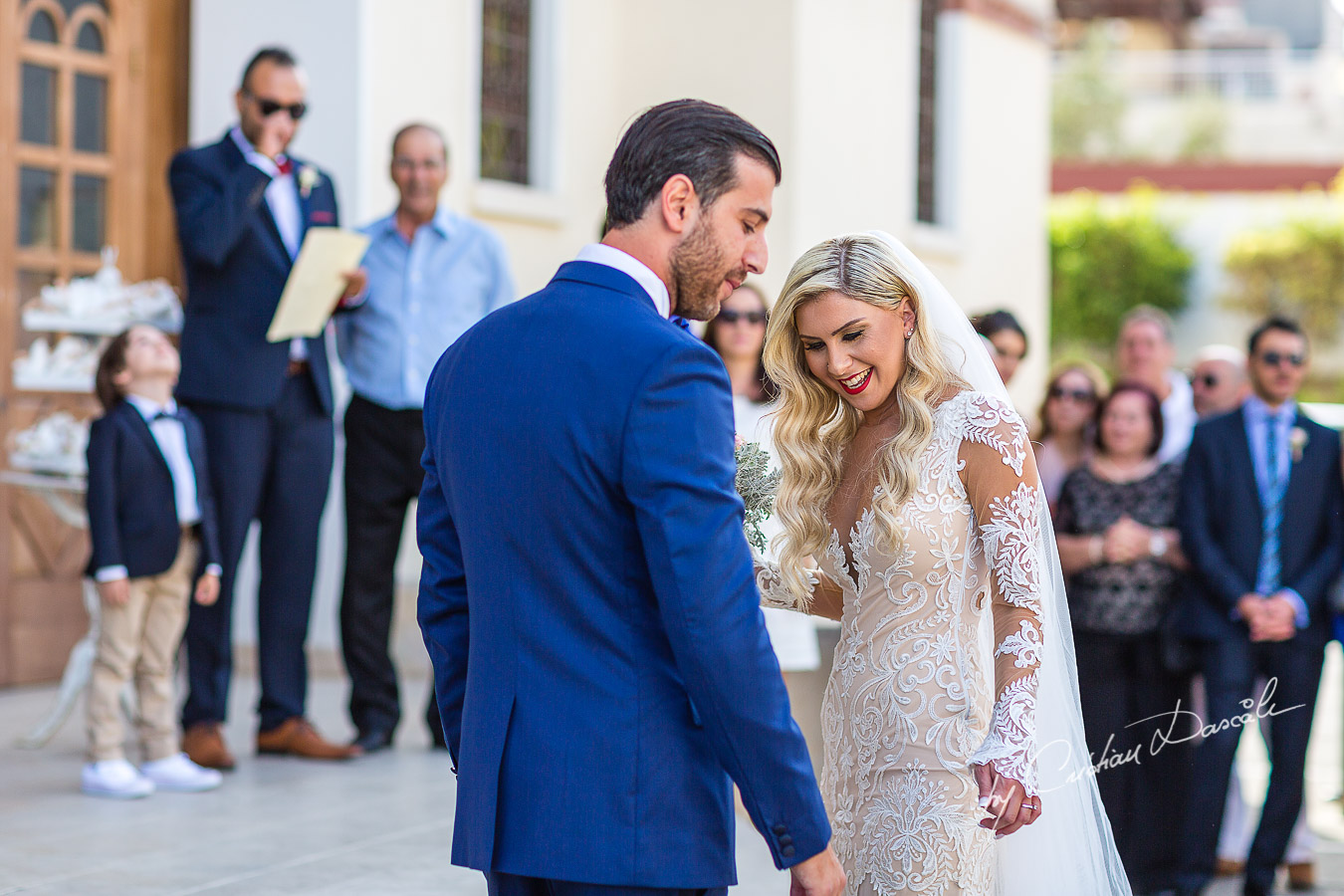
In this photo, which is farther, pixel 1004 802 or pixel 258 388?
pixel 258 388

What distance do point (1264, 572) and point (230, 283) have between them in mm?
3796

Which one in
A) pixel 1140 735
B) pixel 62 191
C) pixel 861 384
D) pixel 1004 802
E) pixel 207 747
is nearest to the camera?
pixel 1004 802

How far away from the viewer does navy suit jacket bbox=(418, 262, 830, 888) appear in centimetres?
199

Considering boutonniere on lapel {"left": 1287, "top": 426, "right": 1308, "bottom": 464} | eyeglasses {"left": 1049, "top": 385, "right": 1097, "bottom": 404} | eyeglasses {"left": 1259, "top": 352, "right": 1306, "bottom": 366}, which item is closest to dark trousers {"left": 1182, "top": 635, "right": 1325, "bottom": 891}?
boutonniere on lapel {"left": 1287, "top": 426, "right": 1308, "bottom": 464}

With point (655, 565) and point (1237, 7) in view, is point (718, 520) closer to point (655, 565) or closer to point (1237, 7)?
point (655, 565)

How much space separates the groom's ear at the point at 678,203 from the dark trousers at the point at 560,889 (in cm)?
90

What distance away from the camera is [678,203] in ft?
6.98

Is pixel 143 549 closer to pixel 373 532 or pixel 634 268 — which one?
pixel 373 532

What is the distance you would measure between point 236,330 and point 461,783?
3.79m

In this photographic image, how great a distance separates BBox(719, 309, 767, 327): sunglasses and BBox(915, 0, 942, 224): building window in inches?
279

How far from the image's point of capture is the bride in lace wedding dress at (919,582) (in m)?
2.78

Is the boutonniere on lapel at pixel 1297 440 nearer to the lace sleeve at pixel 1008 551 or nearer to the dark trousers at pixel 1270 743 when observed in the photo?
the dark trousers at pixel 1270 743

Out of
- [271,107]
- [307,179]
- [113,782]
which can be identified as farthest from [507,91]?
[113,782]

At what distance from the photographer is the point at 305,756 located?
5746mm
